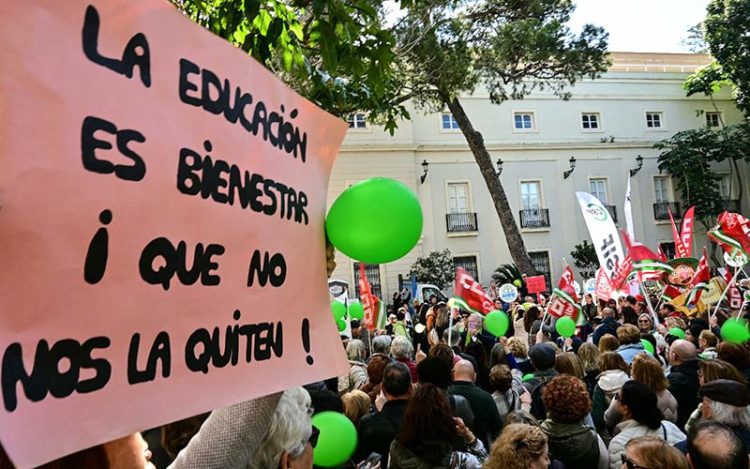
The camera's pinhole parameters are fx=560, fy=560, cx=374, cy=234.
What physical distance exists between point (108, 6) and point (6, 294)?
618 mm

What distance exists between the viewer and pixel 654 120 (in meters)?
26.6

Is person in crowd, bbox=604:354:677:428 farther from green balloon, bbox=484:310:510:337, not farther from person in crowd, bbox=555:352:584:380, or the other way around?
green balloon, bbox=484:310:510:337

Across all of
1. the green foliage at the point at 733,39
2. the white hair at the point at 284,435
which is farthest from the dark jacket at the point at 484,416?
the green foliage at the point at 733,39

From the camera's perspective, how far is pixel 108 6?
1.16 m

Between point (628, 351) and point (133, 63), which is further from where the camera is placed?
point (628, 351)

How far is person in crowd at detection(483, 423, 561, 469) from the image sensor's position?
7.52 feet

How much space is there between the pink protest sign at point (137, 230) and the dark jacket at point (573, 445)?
5.91ft

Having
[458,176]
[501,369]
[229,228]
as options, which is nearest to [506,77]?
[458,176]

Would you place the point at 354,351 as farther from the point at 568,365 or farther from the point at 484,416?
the point at 484,416

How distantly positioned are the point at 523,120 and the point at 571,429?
23769mm

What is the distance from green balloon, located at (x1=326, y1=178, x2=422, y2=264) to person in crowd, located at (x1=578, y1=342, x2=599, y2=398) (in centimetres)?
342

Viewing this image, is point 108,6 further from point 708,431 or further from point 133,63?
point 708,431

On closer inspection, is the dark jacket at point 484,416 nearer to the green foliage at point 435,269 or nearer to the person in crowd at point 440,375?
the person in crowd at point 440,375

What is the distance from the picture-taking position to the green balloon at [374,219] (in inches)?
67.0
